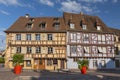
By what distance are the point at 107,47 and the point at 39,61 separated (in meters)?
12.8

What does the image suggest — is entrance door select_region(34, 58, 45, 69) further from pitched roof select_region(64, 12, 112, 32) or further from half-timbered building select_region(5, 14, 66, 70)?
pitched roof select_region(64, 12, 112, 32)

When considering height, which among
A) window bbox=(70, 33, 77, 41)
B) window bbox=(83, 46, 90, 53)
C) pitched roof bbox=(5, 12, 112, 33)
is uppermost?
pitched roof bbox=(5, 12, 112, 33)

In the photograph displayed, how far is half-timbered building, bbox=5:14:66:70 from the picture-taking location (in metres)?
38.0

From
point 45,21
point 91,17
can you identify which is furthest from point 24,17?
point 91,17

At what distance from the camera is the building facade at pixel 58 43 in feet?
125

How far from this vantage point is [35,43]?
38.1m

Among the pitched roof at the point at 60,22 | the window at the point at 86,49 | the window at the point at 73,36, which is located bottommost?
the window at the point at 86,49

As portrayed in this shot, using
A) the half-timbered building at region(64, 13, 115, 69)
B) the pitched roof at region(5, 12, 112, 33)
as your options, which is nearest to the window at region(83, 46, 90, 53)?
the half-timbered building at region(64, 13, 115, 69)

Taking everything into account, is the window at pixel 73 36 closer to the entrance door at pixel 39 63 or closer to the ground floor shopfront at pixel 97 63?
the ground floor shopfront at pixel 97 63

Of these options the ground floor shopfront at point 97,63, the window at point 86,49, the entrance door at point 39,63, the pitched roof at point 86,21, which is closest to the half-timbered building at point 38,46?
the entrance door at point 39,63

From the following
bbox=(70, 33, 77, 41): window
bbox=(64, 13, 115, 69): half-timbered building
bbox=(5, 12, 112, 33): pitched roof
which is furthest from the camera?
bbox=(70, 33, 77, 41): window

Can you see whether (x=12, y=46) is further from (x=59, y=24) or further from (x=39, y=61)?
(x=59, y=24)

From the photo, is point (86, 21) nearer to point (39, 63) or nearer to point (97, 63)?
point (97, 63)

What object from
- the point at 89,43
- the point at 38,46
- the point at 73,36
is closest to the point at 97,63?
the point at 89,43
